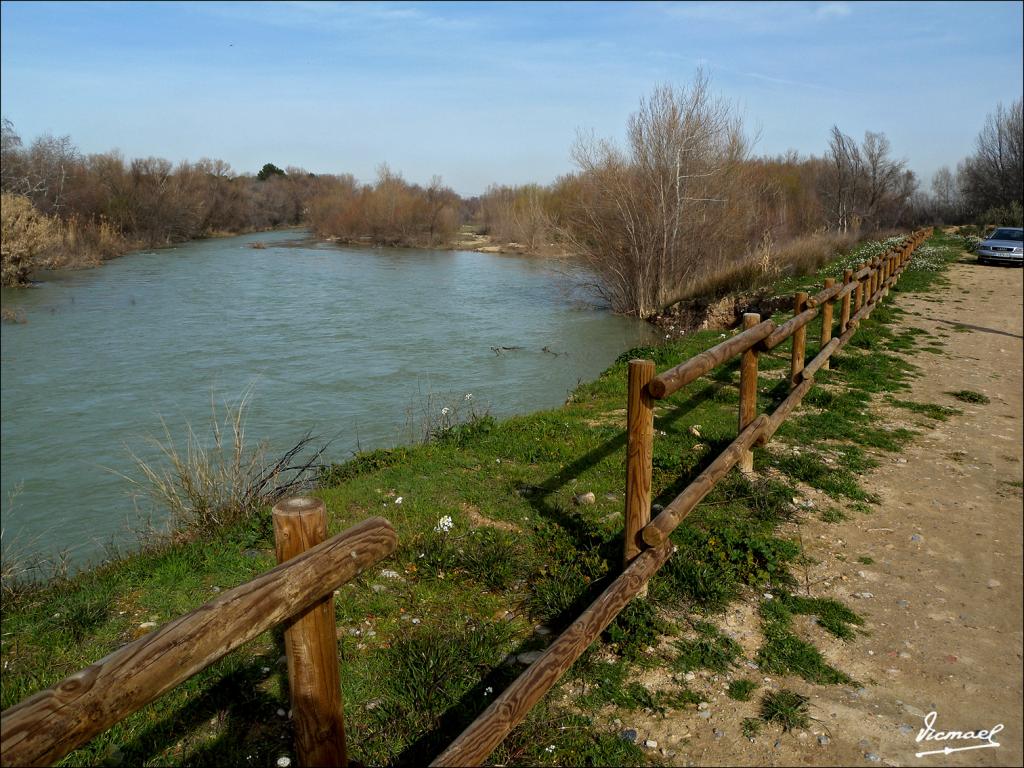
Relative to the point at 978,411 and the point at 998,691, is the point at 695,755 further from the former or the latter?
the point at 978,411

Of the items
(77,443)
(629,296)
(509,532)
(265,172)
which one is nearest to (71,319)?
(77,443)

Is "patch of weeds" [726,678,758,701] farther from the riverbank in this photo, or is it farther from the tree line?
the tree line

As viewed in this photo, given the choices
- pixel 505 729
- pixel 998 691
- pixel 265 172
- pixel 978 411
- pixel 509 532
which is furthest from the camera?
pixel 265 172

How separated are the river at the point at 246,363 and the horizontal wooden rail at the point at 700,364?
574 cm

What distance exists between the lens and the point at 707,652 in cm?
375

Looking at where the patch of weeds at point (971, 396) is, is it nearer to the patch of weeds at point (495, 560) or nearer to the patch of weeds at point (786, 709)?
the patch of weeds at point (495, 560)

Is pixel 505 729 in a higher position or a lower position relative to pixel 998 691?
higher

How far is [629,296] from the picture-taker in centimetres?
2483

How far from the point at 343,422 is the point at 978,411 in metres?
8.35

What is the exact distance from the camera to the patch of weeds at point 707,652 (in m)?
3.65

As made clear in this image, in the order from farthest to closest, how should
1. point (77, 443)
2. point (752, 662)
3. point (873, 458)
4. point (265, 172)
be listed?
point (265, 172)
point (77, 443)
point (873, 458)
point (752, 662)

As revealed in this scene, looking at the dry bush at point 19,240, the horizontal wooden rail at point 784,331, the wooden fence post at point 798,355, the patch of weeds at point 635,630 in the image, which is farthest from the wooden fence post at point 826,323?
the dry bush at point 19,240

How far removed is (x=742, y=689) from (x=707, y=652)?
31 cm

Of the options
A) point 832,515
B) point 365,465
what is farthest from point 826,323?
point 365,465
